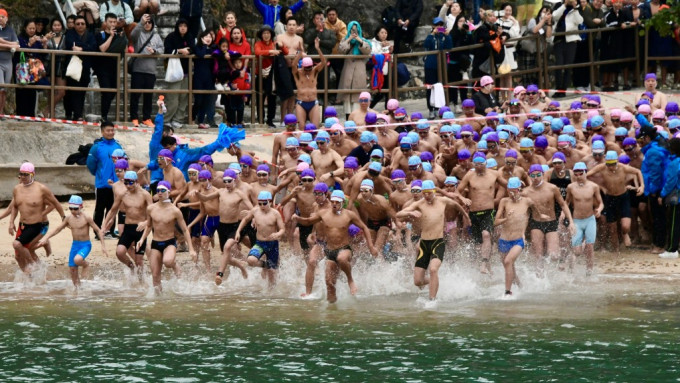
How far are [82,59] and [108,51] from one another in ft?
1.53

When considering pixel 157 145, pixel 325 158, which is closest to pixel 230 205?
pixel 325 158

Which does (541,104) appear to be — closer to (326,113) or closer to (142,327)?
(326,113)

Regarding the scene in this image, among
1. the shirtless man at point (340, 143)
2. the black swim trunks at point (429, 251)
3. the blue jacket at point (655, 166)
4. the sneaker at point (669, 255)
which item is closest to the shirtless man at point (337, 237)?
the black swim trunks at point (429, 251)

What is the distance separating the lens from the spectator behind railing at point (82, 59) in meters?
24.8

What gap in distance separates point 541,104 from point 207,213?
6.25 meters

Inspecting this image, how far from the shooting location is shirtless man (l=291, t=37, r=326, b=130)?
82.1ft

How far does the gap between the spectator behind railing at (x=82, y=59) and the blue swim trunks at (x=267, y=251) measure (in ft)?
21.7

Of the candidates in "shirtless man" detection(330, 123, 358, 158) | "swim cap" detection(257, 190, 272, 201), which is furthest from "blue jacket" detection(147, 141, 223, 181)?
"swim cap" detection(257, 190, 272, 201)

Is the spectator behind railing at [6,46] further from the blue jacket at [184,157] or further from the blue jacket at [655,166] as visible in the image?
the blue jacket at [655,166]

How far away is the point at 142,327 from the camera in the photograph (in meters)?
18.0

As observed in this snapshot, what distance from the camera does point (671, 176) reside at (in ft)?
71.2

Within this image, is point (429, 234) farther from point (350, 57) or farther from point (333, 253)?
point (350, 57)

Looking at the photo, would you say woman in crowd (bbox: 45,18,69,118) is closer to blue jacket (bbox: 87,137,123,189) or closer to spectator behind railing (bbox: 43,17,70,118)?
spectator behind railing (bbox: 43,17,70,118)

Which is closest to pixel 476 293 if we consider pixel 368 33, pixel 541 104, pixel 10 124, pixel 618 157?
pixel 618 157
